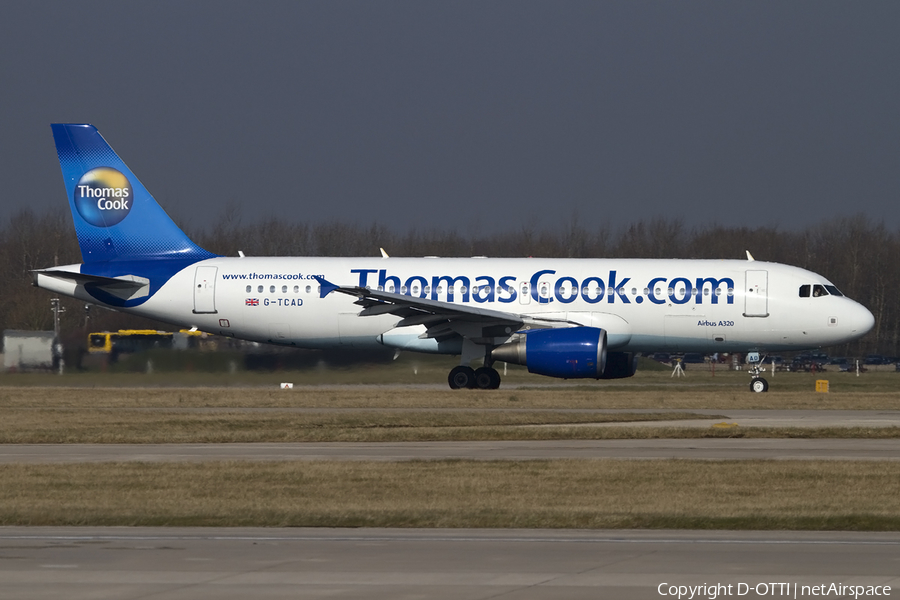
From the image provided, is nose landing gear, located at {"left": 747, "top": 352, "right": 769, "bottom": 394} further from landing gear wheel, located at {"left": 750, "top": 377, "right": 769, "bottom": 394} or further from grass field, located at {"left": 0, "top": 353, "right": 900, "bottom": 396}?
grass field, located at {"left": 0, "top": 353, "right": 900, "bottom": 396}

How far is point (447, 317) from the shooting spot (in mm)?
29297

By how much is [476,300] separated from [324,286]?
13.3ft

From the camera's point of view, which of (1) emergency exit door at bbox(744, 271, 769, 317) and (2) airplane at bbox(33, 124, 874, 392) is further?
(1) emergency exit door at bbox(744, 271, 769, 317)

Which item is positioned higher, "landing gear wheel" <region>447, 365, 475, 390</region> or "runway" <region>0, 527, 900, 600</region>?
"landing gear wheel" <region>447, 365, 475, 390</region>

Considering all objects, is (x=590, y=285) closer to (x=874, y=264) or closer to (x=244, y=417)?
(x=244, y=417)

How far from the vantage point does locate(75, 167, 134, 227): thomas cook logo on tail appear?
31.9 metres

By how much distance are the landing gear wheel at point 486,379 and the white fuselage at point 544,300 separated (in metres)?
1.39

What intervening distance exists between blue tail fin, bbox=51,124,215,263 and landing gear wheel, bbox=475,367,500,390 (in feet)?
27.5

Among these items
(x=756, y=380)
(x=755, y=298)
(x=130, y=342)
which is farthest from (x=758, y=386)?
(x=130, y=342)

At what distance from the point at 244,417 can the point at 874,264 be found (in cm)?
7128

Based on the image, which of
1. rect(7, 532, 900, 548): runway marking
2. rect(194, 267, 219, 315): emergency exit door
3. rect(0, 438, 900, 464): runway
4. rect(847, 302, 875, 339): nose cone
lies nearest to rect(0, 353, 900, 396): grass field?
rect(194, 267, 219, 315): emergency exit door

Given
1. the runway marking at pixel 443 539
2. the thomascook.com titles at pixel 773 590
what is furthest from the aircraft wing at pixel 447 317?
the thomascook.com titles at pixel 773 590

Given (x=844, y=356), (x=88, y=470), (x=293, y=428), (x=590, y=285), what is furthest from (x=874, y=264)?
(x=88, y=470)

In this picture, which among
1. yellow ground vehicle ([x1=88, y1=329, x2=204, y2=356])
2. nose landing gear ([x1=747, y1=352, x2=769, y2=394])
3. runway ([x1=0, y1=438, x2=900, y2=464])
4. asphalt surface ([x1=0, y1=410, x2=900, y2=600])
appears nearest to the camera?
asphalt surface ([x1=0, y1=410, x2=900, y2=600])
